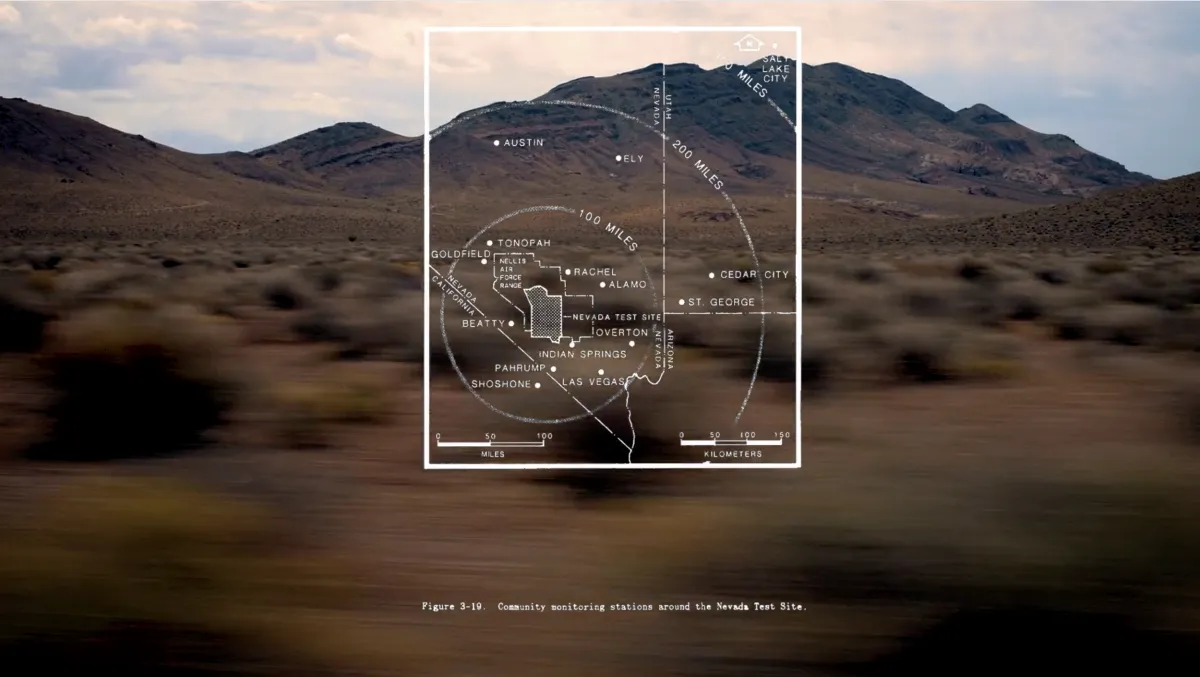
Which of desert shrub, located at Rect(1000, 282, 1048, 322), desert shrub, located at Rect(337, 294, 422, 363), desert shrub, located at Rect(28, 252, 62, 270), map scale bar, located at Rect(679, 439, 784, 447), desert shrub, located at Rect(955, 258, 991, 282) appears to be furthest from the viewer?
desert shrub, located at Rect(28, 252, 62, 270)

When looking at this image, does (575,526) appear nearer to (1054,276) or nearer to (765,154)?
(1054,276)

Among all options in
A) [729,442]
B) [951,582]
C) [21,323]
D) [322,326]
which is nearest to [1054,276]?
[322,326]

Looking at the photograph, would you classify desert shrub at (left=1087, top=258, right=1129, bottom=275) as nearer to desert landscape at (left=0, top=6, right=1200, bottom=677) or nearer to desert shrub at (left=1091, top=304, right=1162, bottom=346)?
desert landscape at (left=0, top=6, right=1200, bottom=677)

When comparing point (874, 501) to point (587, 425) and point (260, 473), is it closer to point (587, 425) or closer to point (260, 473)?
point (587, 425)

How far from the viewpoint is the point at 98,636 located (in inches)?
153

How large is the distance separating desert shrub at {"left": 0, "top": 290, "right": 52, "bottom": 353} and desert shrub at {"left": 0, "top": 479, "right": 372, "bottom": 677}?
489 centimetres

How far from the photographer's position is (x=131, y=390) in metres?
6.77

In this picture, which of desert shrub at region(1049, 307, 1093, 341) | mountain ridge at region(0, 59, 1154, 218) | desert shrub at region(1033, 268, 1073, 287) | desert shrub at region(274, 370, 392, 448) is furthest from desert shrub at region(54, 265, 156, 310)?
mountain ridge at region(0, 59, 1154, 218)

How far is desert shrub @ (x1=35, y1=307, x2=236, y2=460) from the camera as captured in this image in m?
6.42

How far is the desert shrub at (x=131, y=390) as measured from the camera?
642 cm

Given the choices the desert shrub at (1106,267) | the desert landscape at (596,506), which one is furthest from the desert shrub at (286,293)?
the desert shrub at (1106,267)

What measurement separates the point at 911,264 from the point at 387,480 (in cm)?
1319

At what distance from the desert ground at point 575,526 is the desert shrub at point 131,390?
2 cm

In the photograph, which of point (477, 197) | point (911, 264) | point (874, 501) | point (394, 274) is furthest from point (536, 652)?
point (911, 264)
